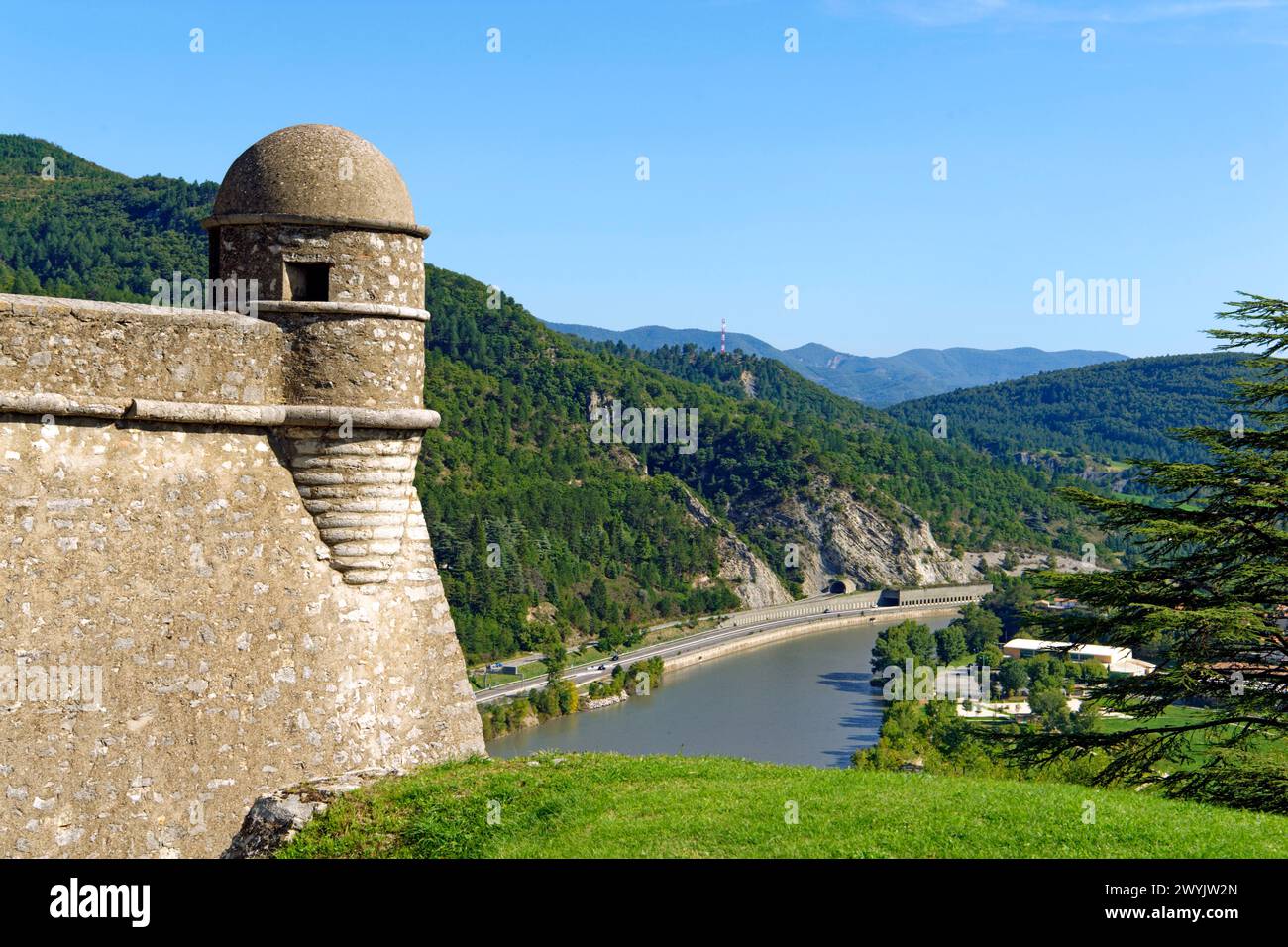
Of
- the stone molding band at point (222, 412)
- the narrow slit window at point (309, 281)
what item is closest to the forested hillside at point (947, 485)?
the stone molding band at point (222, 412)

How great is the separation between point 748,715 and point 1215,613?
250 feet

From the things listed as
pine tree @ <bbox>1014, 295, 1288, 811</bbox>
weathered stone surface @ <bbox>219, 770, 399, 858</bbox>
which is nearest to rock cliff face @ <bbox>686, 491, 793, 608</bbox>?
pine tree @ <bbox>1014, 295, 1288, 811</bbox>

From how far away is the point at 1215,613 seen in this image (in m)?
13.9

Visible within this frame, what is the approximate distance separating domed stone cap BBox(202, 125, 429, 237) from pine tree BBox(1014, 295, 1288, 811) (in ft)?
31.3

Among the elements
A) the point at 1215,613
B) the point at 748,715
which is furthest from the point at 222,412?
the point at 748,715

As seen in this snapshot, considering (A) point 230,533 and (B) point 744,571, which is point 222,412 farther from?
(B) point 744,571

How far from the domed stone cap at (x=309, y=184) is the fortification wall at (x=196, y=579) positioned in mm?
815

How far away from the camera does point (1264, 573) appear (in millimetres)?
14414

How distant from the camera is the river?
76.6 meters

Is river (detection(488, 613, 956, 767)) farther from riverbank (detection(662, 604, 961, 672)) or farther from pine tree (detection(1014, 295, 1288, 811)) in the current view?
pine tree (detection(1014, 295, 1288, 811))

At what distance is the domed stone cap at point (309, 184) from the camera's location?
10.3m
